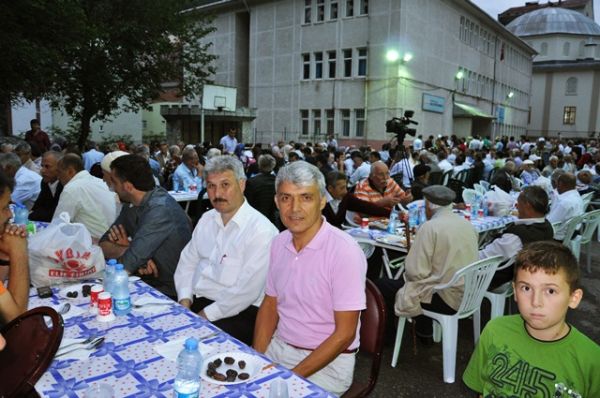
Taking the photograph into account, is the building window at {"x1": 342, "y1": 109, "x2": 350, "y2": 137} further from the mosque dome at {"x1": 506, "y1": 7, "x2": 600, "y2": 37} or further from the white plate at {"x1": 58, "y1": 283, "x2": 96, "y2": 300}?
the mosque dome at {"x1": 506, "y1": 7, "x2": 600, "y2": 37}

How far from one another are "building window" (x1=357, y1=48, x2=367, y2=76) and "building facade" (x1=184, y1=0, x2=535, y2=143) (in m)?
0.05

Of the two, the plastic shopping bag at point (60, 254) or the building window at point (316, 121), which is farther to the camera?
the building window at point (316, 121)

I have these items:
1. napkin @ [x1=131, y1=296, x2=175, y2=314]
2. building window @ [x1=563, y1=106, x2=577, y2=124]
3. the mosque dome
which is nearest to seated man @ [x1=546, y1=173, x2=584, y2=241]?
napkin @ [x1=131, y1=296, x2=175, y2=314]

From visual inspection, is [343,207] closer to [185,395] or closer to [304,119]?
[185,395]

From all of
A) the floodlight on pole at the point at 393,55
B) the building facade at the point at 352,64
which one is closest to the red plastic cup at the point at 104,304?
the building facade at the point at 352,64

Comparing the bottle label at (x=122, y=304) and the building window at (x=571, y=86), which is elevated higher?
the building window at (x=571, y=86)

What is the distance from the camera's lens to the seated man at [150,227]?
135 inches

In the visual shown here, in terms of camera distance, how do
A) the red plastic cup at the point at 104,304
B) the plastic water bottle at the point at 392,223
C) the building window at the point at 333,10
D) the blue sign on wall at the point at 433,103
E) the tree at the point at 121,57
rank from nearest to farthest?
the red plastic cup at the point at 104,304
the plastic water bottle at the point at 392,223
the tree at the point at 121,57
the building window at the point at 333,10
the blue sign on wall at the point at 433,103

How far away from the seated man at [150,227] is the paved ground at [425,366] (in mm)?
1809

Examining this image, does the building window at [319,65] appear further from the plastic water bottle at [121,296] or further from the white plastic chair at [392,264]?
the plastic water bottle at [121,296]

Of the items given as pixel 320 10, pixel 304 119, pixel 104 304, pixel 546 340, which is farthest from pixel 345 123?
pixel 546 340

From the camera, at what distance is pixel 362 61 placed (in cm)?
2477

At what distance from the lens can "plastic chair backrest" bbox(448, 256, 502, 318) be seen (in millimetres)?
3664

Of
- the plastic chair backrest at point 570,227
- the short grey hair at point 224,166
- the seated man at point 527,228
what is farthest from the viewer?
the plastic chair backrest at point 570,227
